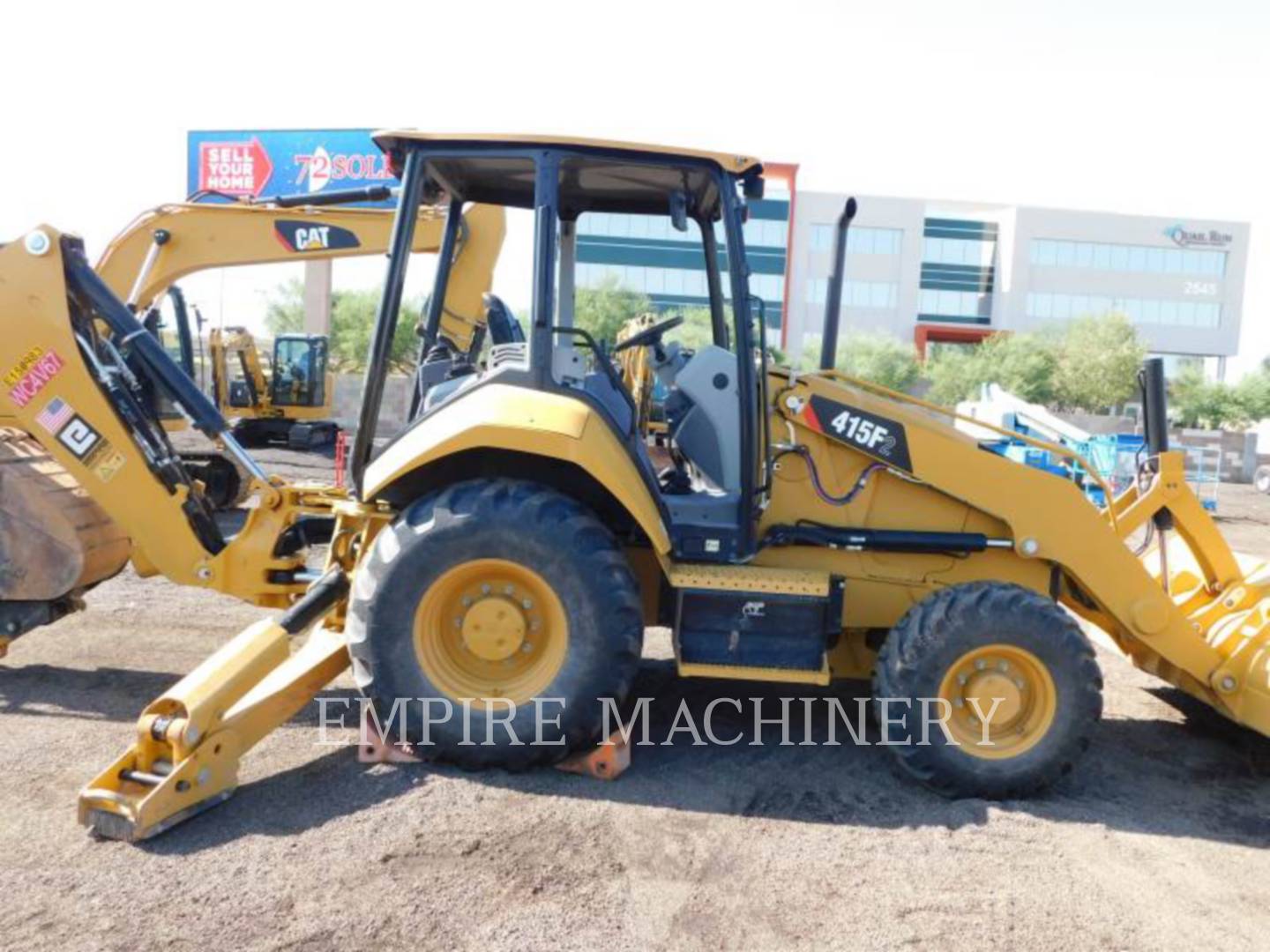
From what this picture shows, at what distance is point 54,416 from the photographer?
511 cm

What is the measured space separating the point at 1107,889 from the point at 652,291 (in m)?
40.6

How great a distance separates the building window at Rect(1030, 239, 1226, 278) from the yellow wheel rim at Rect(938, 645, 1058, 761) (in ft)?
193

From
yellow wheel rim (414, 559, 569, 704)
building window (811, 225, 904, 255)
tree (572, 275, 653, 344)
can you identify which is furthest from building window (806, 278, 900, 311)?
yellow wheel rim (414, 559, 569, 704)

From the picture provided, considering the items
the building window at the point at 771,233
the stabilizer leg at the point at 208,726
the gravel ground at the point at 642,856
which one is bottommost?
the gravel ground at the point at 642,856

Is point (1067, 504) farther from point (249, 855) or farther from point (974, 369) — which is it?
point (974, 369)

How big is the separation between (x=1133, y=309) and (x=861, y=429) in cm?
6243

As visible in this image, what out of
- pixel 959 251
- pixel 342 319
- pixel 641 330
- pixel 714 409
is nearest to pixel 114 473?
pixel 641 330

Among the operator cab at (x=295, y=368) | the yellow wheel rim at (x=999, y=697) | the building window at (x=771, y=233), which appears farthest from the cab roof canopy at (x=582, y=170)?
the building window at (x=771, y=233)

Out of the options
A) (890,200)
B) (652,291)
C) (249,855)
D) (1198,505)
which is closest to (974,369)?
(890,200)

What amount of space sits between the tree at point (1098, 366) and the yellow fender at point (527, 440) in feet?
156

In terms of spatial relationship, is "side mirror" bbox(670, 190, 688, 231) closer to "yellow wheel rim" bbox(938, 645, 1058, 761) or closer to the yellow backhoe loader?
the yellow backhoe loader

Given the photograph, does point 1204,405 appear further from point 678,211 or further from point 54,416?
point 54,416

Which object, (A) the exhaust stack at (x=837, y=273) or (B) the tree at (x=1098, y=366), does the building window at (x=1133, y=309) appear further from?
(A) the exhaust stack at (x=837, y=273)

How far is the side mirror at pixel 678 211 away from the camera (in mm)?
4574
